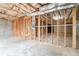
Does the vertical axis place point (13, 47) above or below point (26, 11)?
below

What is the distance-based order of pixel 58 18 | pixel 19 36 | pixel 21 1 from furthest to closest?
pixel 58 18 < pixel 19 36 < pixel 21 1

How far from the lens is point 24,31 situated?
2189 millimetres

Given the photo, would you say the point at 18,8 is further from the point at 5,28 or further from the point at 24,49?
the point at 24,49

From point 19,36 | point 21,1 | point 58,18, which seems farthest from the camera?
point 58,18

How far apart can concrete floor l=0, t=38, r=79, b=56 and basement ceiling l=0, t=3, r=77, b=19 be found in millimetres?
423

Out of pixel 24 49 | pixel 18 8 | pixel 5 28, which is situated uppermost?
pixel 18 8

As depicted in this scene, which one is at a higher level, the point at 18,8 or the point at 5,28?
the point at 18,8

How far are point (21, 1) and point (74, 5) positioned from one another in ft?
2.94

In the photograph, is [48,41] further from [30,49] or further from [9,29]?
[9,29]

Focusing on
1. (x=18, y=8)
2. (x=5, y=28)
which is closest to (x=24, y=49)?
(x=5, y=28)

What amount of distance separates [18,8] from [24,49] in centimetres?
71

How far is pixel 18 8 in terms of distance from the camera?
2078 millimetres

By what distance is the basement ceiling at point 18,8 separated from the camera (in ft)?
6.64

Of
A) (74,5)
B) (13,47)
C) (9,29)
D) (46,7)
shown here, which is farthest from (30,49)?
(74,5)
